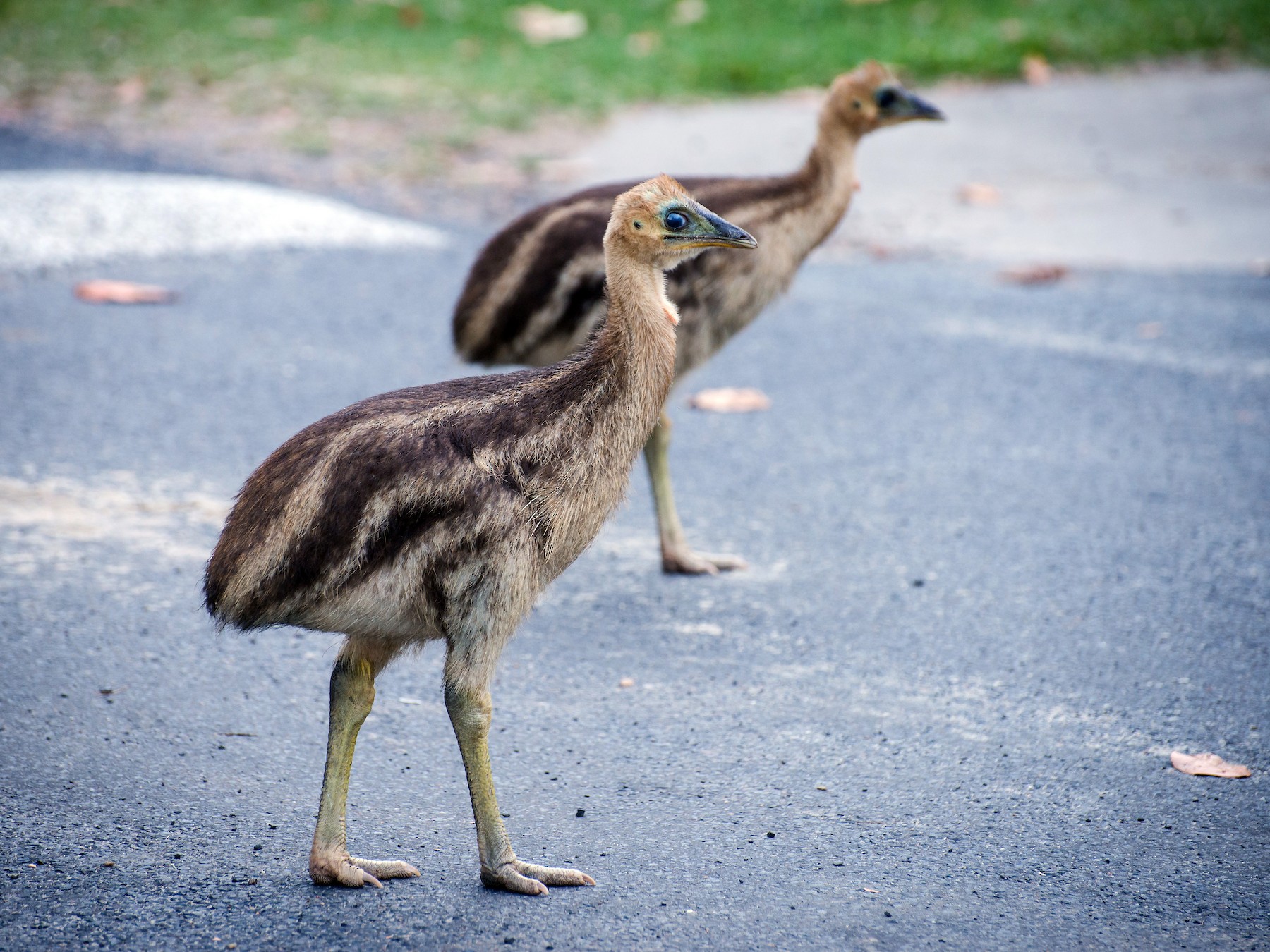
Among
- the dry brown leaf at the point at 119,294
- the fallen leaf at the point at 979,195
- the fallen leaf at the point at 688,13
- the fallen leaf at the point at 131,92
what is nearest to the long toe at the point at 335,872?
the dry brown leaf at the point at 119,294

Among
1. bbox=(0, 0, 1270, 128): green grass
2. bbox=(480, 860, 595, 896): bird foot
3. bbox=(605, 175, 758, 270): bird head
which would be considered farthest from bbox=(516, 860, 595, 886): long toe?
bbox=(0, 0, 1270, 128): green grass

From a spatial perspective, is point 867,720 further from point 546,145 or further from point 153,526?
point 546,145

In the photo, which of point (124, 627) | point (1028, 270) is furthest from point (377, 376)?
point (1028, 270)

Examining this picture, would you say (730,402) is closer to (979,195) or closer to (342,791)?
(979,195)

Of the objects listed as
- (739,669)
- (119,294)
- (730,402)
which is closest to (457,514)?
(739,669)

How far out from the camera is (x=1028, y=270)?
7922 millimetres

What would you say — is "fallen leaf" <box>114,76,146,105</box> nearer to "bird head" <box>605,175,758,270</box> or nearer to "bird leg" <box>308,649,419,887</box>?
"bird head" <box>605,175,758,270</box>

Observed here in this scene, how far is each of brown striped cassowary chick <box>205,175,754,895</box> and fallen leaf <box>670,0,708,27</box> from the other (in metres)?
9.98

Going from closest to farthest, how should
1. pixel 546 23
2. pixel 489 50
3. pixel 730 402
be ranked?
1. pixel 730 402
2. pixel 489 50
3. pixel 546 23

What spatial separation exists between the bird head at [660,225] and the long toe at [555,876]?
1.46 m

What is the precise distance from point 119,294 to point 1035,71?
716 centimetres

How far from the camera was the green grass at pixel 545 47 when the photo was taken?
10.8m

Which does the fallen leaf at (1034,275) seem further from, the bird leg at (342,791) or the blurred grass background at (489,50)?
the bird leg at (342,791)

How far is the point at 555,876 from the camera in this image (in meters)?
3.27
